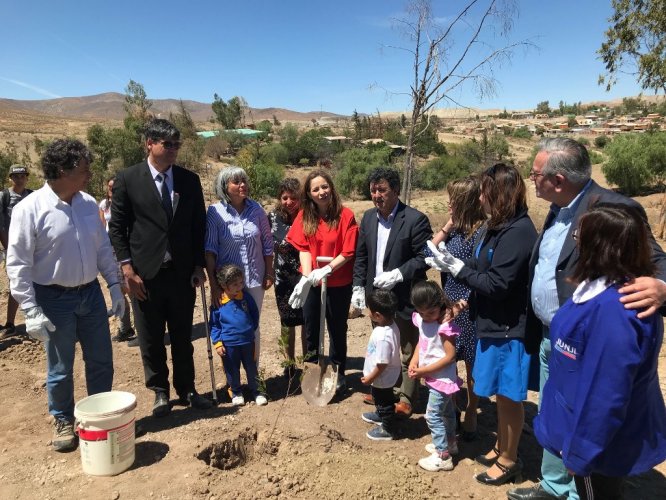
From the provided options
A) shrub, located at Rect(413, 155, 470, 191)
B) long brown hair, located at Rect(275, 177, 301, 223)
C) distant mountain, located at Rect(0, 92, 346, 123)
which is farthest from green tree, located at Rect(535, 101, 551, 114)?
long brown hair, located at Rect(275, 177, 301, 223)

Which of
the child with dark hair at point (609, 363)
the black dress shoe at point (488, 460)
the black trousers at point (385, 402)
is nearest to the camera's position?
the child with dark hair at point (609, 363)

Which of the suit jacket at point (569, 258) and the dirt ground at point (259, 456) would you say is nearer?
the suit jacket at point (569, 258)

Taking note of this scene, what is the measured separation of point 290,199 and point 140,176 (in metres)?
1.31

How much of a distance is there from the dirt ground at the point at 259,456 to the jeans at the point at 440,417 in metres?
0.20

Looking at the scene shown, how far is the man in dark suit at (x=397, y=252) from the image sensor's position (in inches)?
134

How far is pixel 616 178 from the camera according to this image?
58.0 ft

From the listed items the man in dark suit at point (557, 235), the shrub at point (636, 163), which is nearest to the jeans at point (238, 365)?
the man in dark suit at point (557, 235)

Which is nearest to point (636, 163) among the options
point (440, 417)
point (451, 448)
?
point (451, 448)

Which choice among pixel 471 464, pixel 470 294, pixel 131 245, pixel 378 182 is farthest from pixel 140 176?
pixel 471 464

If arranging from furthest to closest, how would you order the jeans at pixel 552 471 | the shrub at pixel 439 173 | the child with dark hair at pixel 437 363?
1. the shrub at pixel 439 173
2. the child with dark hair at pixel 437 363
3. the jeans at pixel 552 471

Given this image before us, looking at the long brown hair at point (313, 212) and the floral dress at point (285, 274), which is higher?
the long brown hair at point (313, 212)

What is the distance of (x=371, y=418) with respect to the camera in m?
3.50

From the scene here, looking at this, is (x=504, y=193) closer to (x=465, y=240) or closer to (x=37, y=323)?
(x=465, y=240)

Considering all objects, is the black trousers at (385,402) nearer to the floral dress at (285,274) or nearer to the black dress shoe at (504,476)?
the black dress shoe at (504,476)
